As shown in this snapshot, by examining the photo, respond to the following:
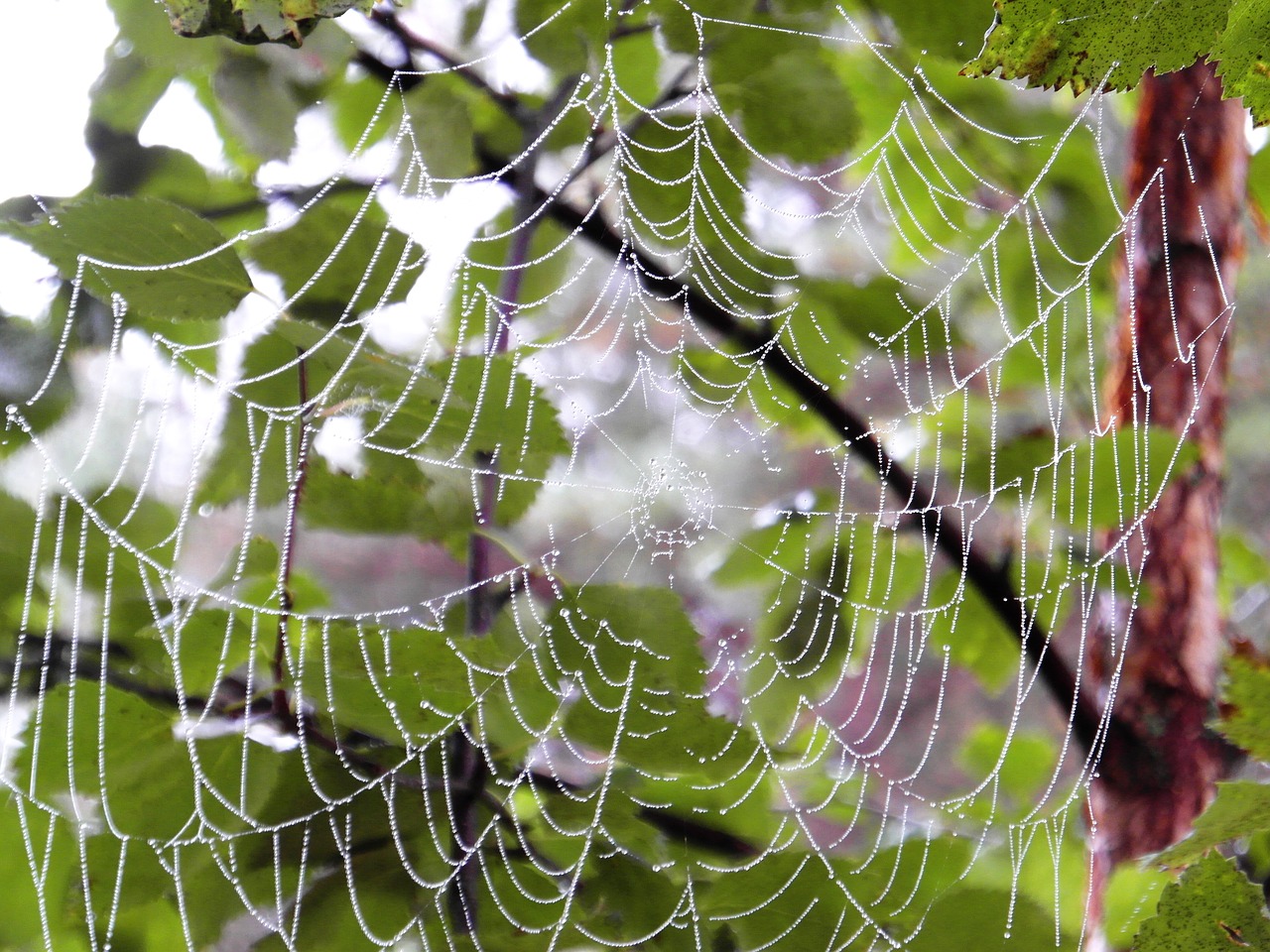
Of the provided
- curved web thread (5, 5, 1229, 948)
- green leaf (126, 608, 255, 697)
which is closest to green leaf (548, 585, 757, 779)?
curved web thread (5, 5, 1229, 948)

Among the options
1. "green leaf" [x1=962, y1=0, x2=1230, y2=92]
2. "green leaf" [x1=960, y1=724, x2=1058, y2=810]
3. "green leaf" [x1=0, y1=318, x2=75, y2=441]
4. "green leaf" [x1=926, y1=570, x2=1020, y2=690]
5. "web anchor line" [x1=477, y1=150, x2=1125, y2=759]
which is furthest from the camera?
"green leaf" [x1=960, y1=724, x2=1058, y2=810]

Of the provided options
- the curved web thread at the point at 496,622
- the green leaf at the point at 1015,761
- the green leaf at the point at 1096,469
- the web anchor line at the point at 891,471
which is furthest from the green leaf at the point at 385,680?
the green leaf at the point at 1015,761

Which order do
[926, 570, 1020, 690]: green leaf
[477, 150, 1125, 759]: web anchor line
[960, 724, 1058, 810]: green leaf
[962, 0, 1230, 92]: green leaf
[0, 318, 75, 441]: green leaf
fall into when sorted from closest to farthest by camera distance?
[962, 0, 1230, 92]: green leaf → [0, 318, 75, 441]: green leaf → [477, 150, 1125, 759]: web anchor line → [926, 570, 1020, 690]: green leaf → [960, 724, 1058, 810]: green leaf

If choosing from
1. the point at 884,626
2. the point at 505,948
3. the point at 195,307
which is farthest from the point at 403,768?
the point at 884,626

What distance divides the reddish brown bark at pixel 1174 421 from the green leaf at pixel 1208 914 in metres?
0.26

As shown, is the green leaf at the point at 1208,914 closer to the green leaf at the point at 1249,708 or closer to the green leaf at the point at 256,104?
the green leaf at the point at 1249,708

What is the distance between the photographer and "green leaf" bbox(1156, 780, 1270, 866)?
0.32 meters

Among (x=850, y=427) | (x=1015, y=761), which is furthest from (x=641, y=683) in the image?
(x=1015, y=761)

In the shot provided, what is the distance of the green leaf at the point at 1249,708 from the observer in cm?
34

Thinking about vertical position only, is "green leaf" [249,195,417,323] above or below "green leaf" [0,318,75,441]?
above

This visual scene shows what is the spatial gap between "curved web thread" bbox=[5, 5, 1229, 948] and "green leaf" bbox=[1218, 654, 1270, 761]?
0.13 m

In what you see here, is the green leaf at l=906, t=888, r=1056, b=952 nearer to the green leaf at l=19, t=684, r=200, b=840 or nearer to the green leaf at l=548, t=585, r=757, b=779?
the green leaf at l=548, t=585, r=757, b=779

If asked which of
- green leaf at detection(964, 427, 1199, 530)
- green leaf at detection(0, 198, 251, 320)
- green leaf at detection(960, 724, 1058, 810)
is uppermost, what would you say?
green leaf at detection(964, 427, 1199, 530)

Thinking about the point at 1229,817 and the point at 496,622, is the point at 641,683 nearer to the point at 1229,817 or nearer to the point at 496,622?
the point at 496,622
